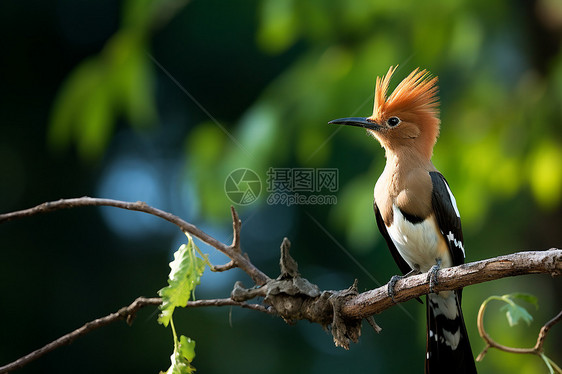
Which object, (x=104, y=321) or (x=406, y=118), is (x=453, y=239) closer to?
(x=406, y=118)

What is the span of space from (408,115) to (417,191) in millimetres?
352

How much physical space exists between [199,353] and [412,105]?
5.31m

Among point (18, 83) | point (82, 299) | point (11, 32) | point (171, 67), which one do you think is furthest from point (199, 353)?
point (11, 32)

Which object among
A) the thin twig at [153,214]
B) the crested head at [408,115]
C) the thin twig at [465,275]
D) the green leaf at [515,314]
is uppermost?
the crested head at [408,115]

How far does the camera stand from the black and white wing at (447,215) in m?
2.95

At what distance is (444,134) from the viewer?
4352mm

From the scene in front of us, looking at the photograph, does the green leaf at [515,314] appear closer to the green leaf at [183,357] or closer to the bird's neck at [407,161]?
the green leaf at [183,357]

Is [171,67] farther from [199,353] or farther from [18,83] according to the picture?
[199,353]

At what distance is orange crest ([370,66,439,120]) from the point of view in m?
2.86

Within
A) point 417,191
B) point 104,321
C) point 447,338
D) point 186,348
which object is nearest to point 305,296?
point 186,348

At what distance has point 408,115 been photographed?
9.74 feet

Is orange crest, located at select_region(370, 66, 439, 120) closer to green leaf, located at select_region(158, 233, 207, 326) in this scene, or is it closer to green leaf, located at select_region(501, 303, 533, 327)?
green leaf, located at select_region(501, 303, 533, 327)

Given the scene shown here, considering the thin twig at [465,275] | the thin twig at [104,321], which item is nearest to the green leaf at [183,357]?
the thin twig at [104,321]

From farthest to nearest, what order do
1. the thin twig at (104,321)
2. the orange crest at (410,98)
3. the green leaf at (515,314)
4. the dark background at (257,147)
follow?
the dark background at (257,147), the orange crest at (410,98), the green leaf at (515,314), the thin twig at (104,321)
